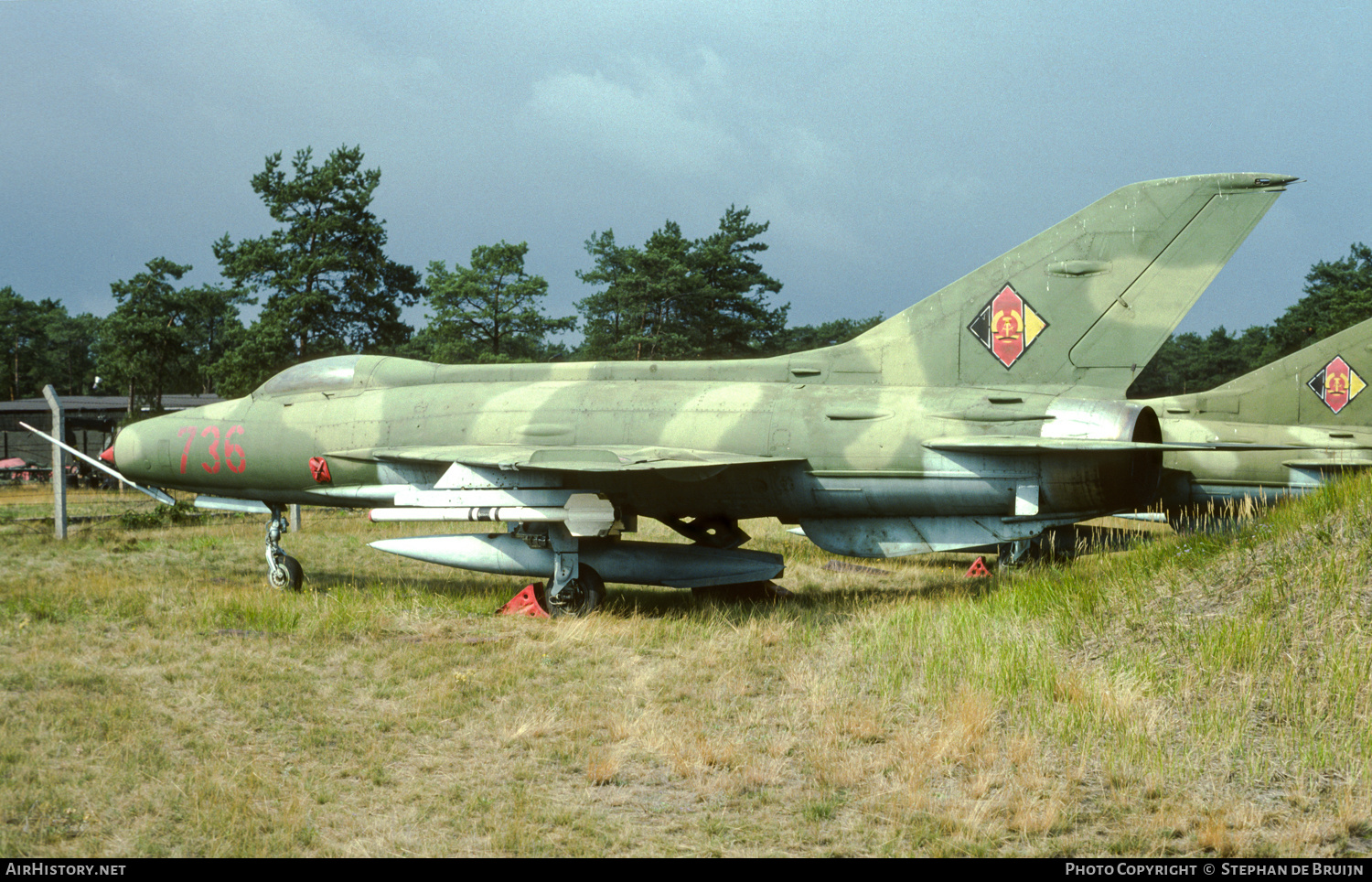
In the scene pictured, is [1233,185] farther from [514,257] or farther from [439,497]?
[514,257]

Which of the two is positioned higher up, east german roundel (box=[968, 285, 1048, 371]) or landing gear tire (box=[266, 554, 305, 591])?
east german roundel (box=[968, 285, 1048, 371])

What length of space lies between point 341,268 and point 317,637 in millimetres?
32105

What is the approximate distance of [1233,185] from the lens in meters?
9.30

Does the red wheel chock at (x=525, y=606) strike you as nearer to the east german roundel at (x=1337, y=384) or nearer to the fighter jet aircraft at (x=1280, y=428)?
the fighter jet aircraft at (x=1280, y=428)

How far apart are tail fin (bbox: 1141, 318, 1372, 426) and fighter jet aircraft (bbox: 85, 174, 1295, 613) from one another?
7.31 metres

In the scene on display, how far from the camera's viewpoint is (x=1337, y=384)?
15375mm

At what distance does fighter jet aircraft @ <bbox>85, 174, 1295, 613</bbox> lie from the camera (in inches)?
370

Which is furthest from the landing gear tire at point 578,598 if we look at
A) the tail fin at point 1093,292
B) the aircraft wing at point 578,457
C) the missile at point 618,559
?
the tail fin at point 1093,292

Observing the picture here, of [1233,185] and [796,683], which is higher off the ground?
[1233,185]

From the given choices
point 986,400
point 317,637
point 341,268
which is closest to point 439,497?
point 317,637

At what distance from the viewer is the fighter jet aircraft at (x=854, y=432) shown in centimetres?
941

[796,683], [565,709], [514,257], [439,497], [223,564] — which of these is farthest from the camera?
[514,257]

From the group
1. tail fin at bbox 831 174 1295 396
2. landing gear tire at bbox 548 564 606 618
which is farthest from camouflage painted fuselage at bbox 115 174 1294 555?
landing gear tire at bbox 548 564 606 618

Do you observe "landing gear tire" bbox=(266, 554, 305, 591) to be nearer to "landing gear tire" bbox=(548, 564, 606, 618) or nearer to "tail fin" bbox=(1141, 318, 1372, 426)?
"landing gear tire" bbox=(548, 564, 606, 618)
